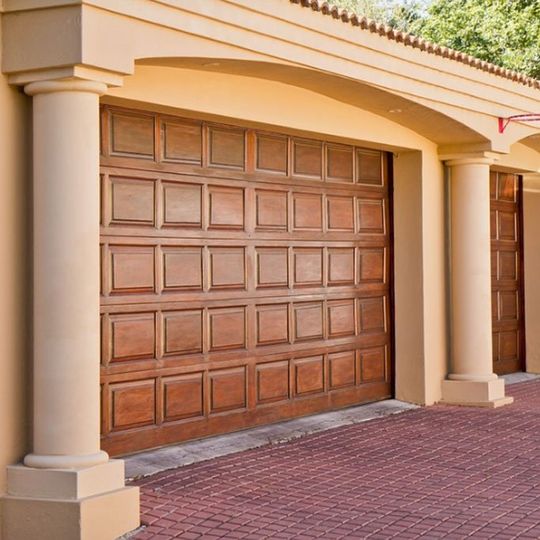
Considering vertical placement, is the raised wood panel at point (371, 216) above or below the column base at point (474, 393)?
above

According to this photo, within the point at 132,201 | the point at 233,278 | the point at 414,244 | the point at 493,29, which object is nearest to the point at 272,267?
the point at 233,278

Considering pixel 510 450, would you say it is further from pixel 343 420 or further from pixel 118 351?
pixel 118 351

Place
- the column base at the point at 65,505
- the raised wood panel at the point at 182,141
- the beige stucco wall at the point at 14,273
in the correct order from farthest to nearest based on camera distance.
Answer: the raised wood panel at the point at 182,141
the beige stucco wall at the point at 14,273
the column base at the point at 65,505

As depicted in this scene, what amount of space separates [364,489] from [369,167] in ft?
16.5

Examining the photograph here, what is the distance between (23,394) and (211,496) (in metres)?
1.64

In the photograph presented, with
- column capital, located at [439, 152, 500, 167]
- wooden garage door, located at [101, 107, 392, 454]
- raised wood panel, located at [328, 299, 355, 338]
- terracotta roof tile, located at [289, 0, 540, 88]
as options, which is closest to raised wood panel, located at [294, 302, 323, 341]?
wooden garage door, located at [101, 107, 392, 454]

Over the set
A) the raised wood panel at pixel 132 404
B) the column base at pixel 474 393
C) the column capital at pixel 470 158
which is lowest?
the column base at pixel 474 393

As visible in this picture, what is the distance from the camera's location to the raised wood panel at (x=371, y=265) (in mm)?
12547

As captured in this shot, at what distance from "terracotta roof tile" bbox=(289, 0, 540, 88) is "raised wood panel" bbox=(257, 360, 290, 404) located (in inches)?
133

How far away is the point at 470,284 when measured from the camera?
1320cm

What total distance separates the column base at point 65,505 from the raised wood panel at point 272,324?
3.60 metres

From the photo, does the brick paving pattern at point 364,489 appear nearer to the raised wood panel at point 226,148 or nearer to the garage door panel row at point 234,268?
the garage door panel row at point 234,268

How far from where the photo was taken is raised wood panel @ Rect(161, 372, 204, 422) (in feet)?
31.8

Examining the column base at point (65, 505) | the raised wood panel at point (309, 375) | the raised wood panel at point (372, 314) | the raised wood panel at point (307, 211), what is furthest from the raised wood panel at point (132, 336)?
the raised wood panel at point (372, 314)
